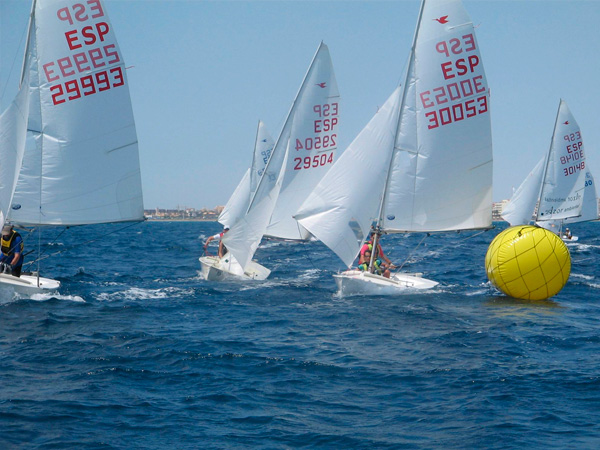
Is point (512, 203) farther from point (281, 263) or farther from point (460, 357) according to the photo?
point (460, 357)

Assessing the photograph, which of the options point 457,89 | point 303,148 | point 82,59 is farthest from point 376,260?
point 82,59

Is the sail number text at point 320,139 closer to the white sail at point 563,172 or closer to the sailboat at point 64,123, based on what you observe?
the sailboat at point 64,123

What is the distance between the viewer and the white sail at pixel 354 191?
18016 mm

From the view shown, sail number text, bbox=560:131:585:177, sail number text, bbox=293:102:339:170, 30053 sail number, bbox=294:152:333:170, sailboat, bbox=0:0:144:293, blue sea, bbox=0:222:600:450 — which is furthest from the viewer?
sail number text, bbox=560:131:585:177

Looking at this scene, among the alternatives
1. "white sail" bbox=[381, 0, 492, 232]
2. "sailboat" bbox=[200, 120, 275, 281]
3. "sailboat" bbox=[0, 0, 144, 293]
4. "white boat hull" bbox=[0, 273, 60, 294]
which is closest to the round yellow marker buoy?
"white sail" bbox=[381, 0, 492, 232]

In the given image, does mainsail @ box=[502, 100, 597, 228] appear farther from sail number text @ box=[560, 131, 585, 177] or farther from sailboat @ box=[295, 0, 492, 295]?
sailboat @ box=[295, 0, 492, 295]

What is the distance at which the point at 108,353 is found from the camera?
35.0 ft

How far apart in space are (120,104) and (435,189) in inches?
348

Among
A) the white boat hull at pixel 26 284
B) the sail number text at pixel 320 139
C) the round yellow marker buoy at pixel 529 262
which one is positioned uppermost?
the sail number text at pixel 320 139

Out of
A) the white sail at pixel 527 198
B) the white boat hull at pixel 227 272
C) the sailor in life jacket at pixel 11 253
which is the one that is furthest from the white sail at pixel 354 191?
the white sail at pixel 527 198

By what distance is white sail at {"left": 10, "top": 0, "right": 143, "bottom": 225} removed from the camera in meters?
14.8

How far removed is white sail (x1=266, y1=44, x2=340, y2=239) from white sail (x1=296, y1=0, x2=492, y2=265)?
4.87 m

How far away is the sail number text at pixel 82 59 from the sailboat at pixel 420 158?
21.1 feet

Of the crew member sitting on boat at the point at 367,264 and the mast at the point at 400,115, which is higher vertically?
the mast at the point at 400,115
